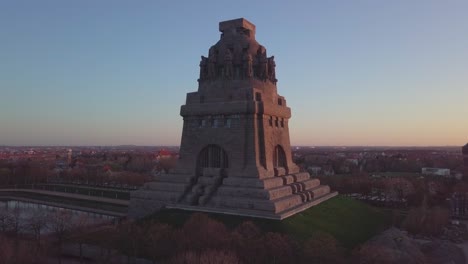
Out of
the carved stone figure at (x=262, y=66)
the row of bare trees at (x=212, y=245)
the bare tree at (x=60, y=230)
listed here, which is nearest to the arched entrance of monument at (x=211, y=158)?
the carved stone figure at (x=262, y=66)

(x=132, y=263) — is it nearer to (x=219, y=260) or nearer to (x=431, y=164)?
(x=219, y=260)

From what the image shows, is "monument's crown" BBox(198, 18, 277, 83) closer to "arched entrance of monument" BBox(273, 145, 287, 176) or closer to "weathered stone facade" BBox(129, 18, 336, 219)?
"weathered stone facade" BBox(129, 18, 336, 219)

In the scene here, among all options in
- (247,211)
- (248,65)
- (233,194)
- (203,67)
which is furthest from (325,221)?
(203,67)

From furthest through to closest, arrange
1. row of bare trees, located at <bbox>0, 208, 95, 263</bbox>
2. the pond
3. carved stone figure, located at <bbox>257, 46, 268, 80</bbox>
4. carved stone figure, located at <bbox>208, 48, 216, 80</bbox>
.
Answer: carved stone figure, located at <bbox>257, 46, 268, 80</bbox> < carved stone figure, located at <bbox>208, 48, 216, 80</bbox> < the pond < row of bare trees, located at <bbox>0, 208, 95, 263</bbox>

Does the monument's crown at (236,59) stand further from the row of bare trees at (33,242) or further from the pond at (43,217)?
the row of bare trees at (33,242)

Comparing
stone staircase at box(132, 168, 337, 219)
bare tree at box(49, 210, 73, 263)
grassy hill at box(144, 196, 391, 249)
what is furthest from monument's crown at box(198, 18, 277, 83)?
bare tree at box(49, 210, 73, 263)

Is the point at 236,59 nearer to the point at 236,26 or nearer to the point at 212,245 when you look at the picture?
the point at 236,26

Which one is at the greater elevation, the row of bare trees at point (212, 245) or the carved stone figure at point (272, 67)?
the carved stone figure at point (272, 67)
